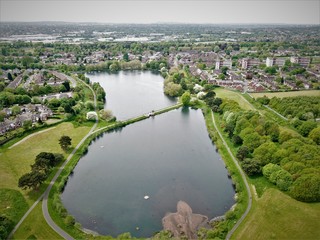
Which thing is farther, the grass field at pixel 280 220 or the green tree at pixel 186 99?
the green tree at pixel 186 99

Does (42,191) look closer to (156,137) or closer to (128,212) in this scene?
(128,212)

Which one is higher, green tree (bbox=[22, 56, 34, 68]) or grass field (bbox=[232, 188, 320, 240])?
green tree (bbox=[22, 56, 34, 68])

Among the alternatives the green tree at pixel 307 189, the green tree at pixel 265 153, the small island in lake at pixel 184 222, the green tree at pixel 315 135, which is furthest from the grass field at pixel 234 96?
the small island in lake at pixel 184 222

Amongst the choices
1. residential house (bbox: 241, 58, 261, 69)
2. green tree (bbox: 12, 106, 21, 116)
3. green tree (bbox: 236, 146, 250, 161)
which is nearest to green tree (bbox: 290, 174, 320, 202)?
green tree (bbox: 236, 146, 250, 161)

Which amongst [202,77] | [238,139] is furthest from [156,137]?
[202,77]

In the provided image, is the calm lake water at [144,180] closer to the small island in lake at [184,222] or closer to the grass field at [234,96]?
the small island in lake at [184,222]

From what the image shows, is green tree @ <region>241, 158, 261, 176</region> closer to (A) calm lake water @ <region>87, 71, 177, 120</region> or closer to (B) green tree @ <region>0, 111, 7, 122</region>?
(A) calm lake water @ <region>87, 71, 177, 120</region>

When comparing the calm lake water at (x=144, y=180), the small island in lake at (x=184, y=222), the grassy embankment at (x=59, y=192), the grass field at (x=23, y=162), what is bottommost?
the calm lake water at (x=144, y=180)
